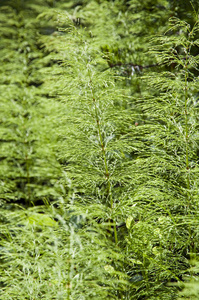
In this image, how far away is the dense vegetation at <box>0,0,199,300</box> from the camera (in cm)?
102

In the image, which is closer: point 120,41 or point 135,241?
point 135,241

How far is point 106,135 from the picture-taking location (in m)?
1.56

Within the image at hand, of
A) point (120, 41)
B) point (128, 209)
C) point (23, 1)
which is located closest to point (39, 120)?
point (120, 41)

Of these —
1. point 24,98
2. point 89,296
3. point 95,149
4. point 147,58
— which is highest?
point 147,58

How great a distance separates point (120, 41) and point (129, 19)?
270mm

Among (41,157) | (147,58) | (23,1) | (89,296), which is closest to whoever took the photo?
(89,296)

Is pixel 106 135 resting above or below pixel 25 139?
above

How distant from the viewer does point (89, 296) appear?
85 centimetres

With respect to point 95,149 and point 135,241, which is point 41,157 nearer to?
point 95,149

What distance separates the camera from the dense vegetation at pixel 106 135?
1020 mm

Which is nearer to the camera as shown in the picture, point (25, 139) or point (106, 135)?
point (106, 135)

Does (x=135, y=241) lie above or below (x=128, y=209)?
below

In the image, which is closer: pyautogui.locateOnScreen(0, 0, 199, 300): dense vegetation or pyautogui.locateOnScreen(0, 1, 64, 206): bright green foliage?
pyautogui.locateOnScreen(0, 0, 199, 300): dense vegetation

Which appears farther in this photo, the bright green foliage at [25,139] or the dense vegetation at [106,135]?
the bright green foliage at [25,139]
